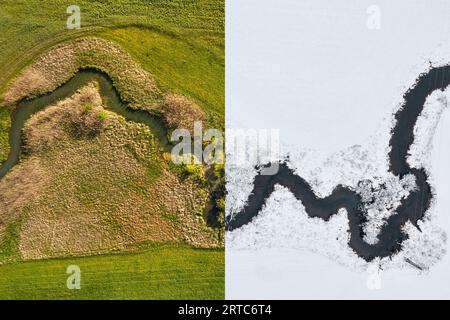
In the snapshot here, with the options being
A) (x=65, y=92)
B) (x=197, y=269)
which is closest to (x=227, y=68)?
(x=65, y=92)

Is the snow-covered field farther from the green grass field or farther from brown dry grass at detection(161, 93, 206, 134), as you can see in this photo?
brown dry grass at detection(161, 93, 206, 134)

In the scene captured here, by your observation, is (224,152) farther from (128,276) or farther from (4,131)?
(4,131)

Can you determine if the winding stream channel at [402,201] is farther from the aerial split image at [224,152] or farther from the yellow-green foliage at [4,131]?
the yellow-green foliage at [4,131]

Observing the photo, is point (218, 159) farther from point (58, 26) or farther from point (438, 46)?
point (438, 46)

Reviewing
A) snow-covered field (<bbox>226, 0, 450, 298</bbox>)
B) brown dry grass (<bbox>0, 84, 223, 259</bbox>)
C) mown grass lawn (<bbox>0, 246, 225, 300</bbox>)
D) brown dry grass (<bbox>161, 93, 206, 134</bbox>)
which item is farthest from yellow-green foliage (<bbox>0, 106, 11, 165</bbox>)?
snow-covered field (<bbox>226, 0, 450, 298</bbox>)

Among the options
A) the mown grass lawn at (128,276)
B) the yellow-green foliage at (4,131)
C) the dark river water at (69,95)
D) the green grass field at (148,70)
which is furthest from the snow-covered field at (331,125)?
the yellow-green foliage at (4,131)

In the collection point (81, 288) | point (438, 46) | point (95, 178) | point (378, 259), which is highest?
point (438, 46)

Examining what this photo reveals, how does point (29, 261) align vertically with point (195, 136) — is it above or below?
below
